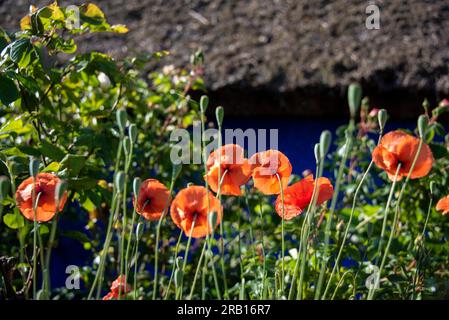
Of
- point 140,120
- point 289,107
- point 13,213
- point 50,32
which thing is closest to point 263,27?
point 289,107

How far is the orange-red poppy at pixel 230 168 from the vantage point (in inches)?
38.7

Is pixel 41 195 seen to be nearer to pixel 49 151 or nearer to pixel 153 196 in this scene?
pixel 153 196

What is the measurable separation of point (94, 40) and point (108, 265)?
1453 millimetres

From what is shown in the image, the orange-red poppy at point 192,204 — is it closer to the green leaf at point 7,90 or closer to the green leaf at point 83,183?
the green leaf at point 83,183

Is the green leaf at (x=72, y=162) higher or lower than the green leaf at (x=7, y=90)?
lower

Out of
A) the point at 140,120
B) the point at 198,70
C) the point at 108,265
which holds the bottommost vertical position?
the point at 108,265

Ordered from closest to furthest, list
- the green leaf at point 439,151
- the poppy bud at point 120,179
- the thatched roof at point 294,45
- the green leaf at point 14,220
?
the poppy bud at point 120,179 → the green leaf at point 14,220 → the green leaf at point 439,151 → the thatched roof at point 294,45

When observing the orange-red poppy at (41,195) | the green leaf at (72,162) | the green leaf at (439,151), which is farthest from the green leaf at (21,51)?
the green leaf at (439,151)

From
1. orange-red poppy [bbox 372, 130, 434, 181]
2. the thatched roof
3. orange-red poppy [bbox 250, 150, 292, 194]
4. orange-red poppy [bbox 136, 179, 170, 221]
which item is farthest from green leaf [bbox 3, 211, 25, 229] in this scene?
the thatched roof

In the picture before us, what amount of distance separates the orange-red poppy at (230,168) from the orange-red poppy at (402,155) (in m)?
0.17

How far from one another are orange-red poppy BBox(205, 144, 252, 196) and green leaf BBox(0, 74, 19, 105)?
1.11 ft

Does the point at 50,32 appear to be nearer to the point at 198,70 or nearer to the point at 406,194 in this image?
the point at 198,70
